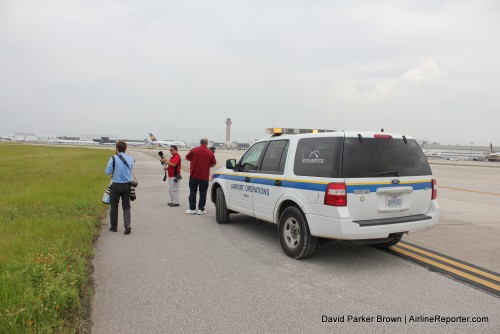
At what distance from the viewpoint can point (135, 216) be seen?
8766 mm

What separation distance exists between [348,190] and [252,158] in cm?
267

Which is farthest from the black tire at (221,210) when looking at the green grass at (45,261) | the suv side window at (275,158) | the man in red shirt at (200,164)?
the green grass at (45,261)

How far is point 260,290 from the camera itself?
14.0 ft

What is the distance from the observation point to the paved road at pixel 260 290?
3484 millimetres

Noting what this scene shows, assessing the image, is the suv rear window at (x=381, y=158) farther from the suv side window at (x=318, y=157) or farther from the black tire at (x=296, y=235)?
the black tire at (x=296, y=235)

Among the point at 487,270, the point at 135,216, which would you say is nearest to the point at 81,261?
the point at 135,216

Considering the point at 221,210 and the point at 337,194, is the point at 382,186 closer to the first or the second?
the point at 337,194

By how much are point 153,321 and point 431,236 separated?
553cm

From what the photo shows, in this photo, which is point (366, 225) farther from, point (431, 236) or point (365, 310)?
point (431, 236)

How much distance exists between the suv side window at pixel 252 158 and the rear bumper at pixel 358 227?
2020 millimetres

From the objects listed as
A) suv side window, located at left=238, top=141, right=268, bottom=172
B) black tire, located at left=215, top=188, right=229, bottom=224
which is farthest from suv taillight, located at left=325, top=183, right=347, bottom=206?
black tire, located at left=215, top=188, right=229, bottom=224

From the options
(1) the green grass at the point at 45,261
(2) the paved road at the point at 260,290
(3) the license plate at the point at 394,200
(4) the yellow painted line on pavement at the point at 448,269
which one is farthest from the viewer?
(3) the license plate at the point at 394,200

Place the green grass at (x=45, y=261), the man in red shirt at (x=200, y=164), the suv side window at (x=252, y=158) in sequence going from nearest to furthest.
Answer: the green grass at (x=45, y=261), the suv side window at (x=252, y=158), the man in red shirt at (x=200, y=164)

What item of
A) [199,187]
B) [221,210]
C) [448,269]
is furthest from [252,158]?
[448,269]
